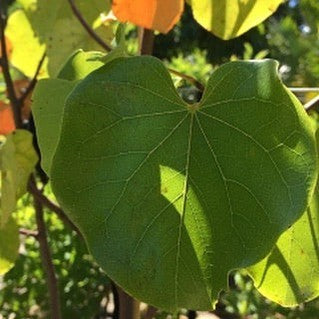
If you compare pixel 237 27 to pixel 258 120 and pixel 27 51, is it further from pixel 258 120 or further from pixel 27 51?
pixel 27 51

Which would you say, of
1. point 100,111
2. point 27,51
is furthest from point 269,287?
point 27,51

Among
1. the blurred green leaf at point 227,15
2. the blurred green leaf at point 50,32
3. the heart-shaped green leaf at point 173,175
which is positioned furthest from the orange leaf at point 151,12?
the blurred green leaf at point 50,32

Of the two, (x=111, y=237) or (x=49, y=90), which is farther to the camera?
(x=49, y=90)

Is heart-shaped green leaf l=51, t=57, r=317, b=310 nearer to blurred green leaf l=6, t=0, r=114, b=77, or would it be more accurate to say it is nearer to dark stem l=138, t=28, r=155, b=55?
dark stem l=138, t=28, r=155, b=55

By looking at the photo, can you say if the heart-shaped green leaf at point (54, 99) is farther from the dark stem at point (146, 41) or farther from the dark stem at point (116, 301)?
the dark stem at point (116, 301)

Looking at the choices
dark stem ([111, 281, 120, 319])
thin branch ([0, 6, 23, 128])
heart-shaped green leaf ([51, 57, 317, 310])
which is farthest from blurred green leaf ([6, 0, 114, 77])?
heart-shaped green leaf ([51, 57, 317, 310])
